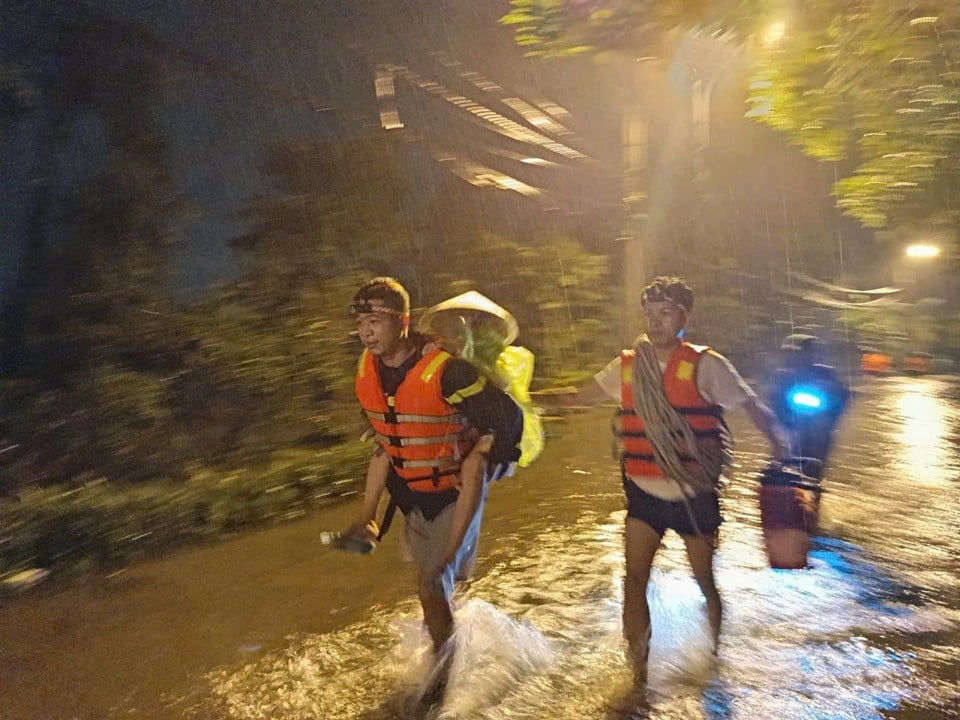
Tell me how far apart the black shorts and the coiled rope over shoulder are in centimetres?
6

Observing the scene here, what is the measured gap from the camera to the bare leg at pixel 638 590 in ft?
12.0

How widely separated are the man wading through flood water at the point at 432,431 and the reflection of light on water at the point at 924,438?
5188 mm

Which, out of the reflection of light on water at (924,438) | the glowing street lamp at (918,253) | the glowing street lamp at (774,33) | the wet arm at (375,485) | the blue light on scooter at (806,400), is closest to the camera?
the wet arm at (375,485)

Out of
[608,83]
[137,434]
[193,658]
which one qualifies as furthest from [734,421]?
[193,658]

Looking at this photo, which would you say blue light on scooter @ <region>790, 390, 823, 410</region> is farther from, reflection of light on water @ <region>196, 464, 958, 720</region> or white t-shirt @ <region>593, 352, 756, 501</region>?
white t-shirt @ <region>593, 352, 756, 501</region>

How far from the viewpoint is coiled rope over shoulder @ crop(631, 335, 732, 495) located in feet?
11.4

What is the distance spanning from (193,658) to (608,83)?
994cm

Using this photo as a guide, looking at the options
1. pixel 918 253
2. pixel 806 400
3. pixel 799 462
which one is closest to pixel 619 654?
pixel 799 462

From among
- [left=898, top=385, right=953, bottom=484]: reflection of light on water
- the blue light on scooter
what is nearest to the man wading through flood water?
the blue light on scooter

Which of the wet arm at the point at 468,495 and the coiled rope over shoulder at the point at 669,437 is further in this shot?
the coiled rope over shoulder at the point at 669,437

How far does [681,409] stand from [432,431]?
1.01 metres

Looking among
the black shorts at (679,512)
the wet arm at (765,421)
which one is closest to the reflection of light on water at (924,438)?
the wet arm at (765,421)

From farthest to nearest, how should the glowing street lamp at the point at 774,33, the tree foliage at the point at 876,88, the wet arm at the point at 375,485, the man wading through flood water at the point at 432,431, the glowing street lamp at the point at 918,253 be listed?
the glowing street lamp at the point at 918,253
the glowing street lamp at the point at 774,33
the tree foliage at the point at 876,88
the wet arm at the point at 375,485
the man wading through flood water at the point at 432,431

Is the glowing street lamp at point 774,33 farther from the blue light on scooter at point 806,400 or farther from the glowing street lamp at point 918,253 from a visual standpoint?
the glowing street lamp at point 918,253
